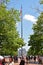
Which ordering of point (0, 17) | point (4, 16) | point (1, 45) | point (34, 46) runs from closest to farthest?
point (0, 17)
point (4, 16)
point (1, 45)
point (34, 46)

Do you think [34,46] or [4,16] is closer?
[4,16]

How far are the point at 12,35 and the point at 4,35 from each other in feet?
8.88

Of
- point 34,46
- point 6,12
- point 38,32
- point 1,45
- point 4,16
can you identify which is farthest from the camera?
point 34,46

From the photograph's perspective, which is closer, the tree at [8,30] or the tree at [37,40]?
the tree at [8,30]

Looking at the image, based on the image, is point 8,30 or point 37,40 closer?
point 8,30

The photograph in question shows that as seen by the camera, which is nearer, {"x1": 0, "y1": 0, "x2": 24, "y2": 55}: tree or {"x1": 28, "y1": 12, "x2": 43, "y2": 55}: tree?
{"x1": 0, "y1": 0, "x2": 24, "y2": 55}: tree

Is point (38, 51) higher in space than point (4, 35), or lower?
lower

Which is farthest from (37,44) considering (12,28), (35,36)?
(12,28)

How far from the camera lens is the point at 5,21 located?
45969mm

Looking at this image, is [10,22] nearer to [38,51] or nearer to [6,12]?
[6,12]

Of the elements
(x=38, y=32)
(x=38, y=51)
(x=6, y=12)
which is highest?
(x=6, y=12)

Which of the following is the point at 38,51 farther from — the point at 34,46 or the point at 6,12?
the point at 6,12

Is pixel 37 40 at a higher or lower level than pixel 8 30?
lower

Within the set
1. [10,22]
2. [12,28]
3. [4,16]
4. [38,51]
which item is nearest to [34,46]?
[38,51]
